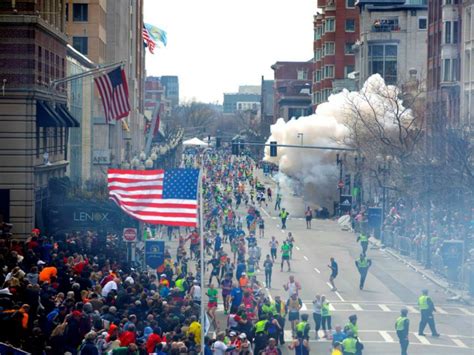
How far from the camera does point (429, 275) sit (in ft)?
146

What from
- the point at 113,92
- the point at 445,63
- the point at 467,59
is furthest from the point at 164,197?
the point at 445,63

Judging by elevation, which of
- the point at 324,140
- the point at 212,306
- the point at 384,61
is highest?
the point at 384,61

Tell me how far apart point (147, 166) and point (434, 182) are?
12523 millimetres

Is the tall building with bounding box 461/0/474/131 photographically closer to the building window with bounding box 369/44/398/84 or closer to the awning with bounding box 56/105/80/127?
the awning with bounding box 56/105/80/127

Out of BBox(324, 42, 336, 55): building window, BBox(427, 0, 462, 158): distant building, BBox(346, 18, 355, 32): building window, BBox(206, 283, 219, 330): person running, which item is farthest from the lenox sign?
BBox(324, 42, 336, 55): building window

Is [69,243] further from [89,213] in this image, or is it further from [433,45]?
[433,45]

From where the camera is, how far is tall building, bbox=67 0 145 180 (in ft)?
212

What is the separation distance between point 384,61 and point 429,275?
56990mm

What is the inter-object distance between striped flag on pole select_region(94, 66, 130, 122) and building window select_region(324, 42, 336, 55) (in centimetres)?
8286

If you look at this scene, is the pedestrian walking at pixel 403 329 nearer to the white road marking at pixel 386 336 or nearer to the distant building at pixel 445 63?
the white road marking at pixel 386 336

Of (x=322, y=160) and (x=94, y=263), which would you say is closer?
(x=94, y=263)

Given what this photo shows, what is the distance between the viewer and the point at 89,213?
37.3 meters

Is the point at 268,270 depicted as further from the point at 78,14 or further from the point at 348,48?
the point at 348,48

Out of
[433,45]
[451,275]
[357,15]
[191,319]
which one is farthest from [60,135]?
[357,15]
